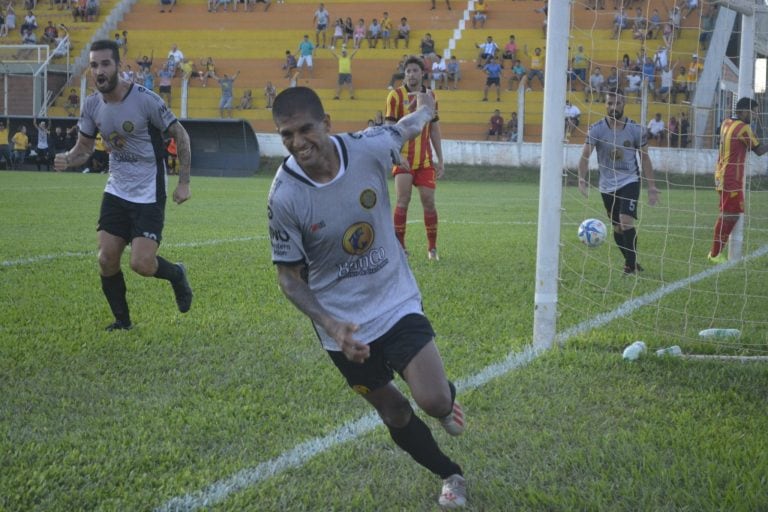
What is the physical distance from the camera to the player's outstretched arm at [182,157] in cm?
660

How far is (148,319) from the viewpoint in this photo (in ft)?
22.6

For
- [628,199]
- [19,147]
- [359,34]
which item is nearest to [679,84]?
[628,199]

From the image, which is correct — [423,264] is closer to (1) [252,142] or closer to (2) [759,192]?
(2) [759,192]

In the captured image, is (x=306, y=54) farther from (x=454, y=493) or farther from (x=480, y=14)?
(x=454, y=493)

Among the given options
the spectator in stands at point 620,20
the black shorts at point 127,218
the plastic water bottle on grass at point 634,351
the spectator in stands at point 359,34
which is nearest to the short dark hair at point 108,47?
the black shorts at point 127,218

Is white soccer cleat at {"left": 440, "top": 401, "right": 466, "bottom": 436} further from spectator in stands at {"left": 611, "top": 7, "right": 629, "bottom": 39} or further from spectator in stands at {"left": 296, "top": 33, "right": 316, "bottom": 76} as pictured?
spectator in stands at {"left": 296, "top": 33, "right": 316, "bottom": 76}

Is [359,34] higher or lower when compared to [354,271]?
higher

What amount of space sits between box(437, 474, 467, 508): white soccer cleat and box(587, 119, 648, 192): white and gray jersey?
241 inches

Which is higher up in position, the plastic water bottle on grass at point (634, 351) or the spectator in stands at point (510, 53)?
the spectator in stands at point (510, 53)

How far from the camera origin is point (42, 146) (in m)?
30.5

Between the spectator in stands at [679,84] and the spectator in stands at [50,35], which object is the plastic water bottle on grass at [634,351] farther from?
the spectator in stands at [50,35]

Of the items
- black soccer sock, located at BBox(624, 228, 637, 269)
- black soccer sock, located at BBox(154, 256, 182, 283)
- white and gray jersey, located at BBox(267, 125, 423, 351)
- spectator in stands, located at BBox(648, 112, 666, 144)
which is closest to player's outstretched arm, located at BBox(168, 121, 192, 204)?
black soccer sock, located at BBox(154, 256, 182, 283)

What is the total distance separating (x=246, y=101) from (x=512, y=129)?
33.4ft

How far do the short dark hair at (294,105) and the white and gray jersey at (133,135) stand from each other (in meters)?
3.25
